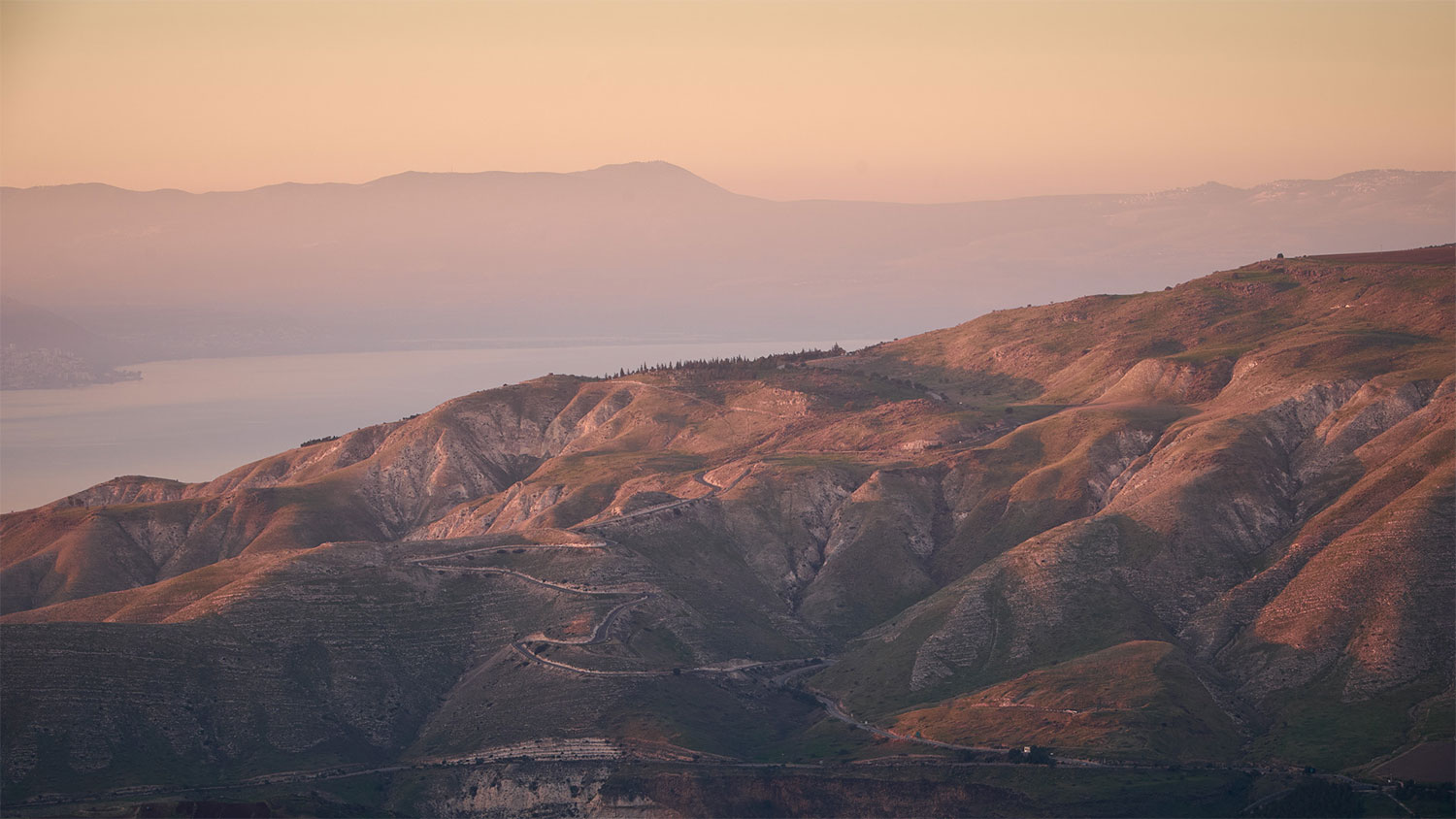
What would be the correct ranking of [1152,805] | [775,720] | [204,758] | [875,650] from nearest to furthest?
[1152,805] < [204,758] < [775,720] < [875,650]

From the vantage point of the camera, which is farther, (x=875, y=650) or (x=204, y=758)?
(x=875, y=650)

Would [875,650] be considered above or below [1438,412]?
below

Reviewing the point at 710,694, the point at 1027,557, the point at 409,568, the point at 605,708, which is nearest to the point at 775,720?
the point at 710,694

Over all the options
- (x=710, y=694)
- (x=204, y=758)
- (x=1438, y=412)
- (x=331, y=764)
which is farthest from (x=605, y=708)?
(x=1438, y=412)

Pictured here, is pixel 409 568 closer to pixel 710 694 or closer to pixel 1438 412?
pixel 710 694

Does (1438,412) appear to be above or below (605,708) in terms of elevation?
above

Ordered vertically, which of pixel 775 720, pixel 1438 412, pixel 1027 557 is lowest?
pixel 775 720

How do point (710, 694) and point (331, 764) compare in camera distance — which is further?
point (710, 694)

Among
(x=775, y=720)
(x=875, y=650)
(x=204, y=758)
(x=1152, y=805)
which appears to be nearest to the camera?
(x=1152, y=805)

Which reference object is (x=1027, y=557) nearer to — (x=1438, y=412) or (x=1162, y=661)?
(x=1162, y=661)
